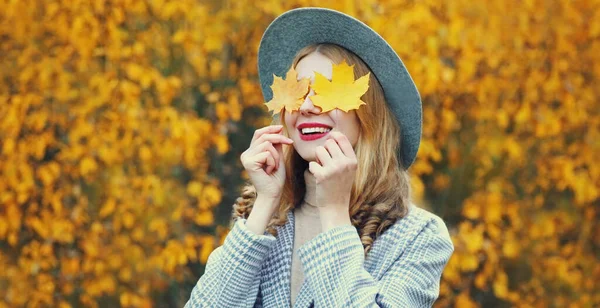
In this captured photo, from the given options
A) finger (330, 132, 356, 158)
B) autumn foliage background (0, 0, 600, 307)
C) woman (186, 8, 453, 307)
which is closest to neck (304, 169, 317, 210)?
woman (186, 8, 453, 307)

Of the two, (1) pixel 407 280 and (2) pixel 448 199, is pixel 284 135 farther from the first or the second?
(2) pixel 448 199

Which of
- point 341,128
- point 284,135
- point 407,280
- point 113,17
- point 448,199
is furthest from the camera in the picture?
point 448,199

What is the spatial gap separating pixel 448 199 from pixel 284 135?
2248 mm

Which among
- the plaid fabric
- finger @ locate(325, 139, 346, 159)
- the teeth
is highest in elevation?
the teeth

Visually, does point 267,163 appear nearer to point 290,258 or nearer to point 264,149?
point 264,149

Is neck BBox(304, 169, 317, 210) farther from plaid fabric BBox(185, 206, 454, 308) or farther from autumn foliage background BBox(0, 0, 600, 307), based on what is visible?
autumn foliage background BBox(0, 0, 600, 307)

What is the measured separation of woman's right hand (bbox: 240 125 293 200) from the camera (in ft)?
7.07

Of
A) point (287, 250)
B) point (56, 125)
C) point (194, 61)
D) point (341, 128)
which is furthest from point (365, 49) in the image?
point (56, 125)

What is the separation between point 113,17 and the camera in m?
4.10

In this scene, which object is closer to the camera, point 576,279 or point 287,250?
point 287,250

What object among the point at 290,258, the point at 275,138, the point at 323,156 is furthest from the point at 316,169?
the point at 290,258

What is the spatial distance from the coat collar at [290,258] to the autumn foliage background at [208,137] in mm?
1866

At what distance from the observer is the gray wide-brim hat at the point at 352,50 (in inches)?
86.1

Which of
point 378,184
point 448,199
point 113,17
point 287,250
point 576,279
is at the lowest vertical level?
point 576,279
